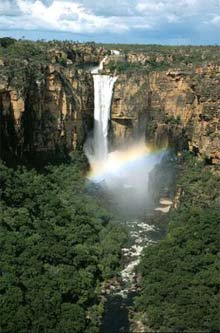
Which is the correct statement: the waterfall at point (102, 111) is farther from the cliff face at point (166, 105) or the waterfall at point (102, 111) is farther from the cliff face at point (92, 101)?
the cliff face at point (166, 105)

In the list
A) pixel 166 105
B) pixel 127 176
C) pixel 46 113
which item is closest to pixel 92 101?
pixel 46 113

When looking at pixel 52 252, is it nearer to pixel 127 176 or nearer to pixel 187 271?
pixel 187 271

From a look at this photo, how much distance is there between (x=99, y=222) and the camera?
1641 inches

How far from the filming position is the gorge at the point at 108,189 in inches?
1213

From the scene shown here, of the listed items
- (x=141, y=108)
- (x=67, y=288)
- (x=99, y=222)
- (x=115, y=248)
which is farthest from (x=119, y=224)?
(x=141, y=108)

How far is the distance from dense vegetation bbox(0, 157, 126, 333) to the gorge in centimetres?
8

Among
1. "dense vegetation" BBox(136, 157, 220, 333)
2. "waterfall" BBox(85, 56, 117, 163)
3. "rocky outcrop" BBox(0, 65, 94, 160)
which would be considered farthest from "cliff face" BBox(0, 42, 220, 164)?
"dense vegetation" BBox(136, 157, 220, 333)

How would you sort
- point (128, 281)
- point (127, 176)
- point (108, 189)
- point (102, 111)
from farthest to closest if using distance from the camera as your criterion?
point (102, 111) < point (127, 176) < point (108, 189) < point (128, 281)

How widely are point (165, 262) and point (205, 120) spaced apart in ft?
51.7

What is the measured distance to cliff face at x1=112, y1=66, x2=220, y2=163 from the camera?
4919cm

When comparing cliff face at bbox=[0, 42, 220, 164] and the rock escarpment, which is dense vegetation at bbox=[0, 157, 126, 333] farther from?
cliff face at bbox=[0, 42, 220, 164]

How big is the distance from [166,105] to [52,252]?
913 inches

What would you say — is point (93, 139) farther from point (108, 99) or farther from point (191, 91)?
point (191, 91)

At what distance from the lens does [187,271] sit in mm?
33594
